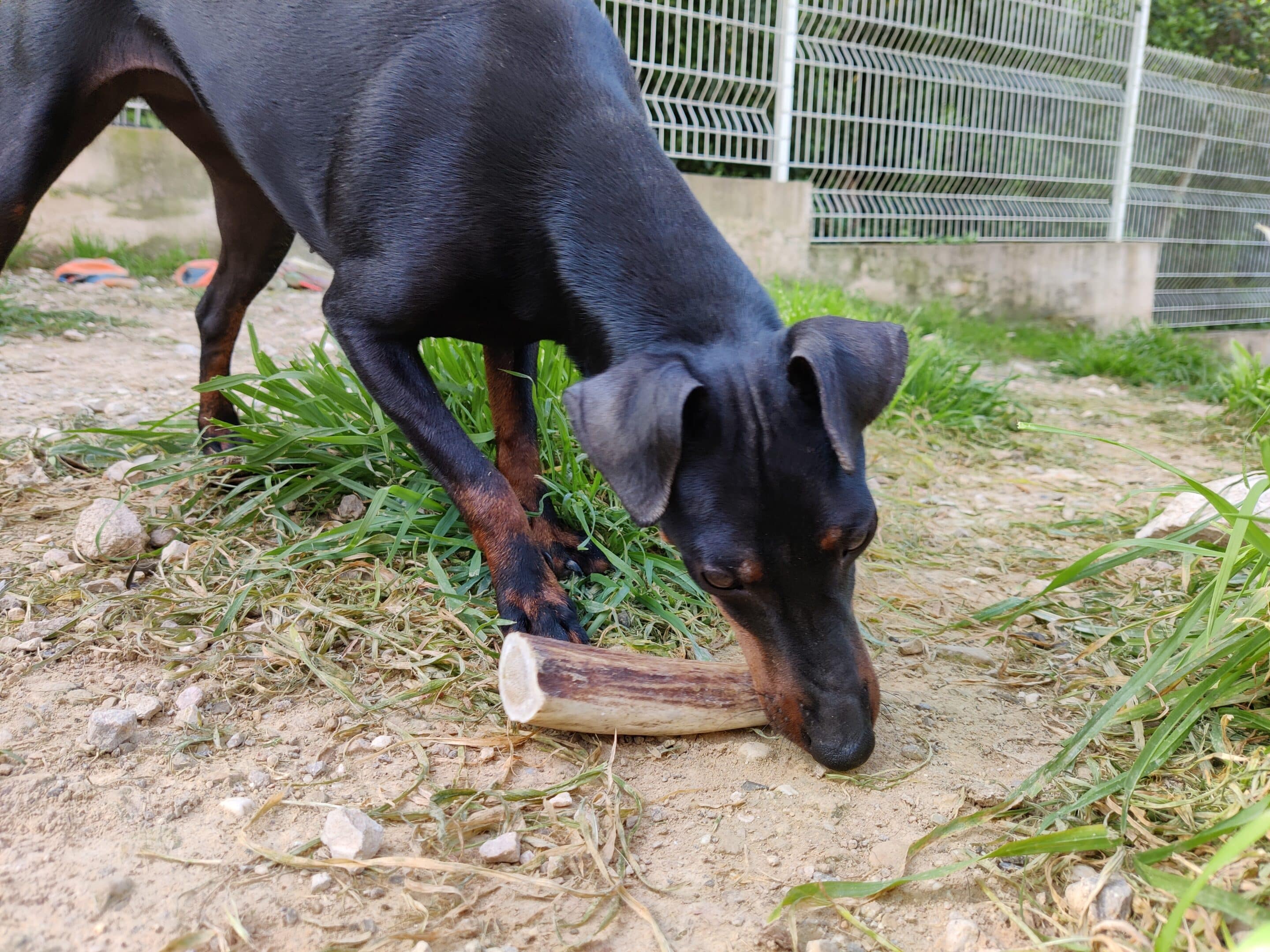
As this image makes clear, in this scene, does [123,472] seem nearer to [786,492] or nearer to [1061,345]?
[786,492]

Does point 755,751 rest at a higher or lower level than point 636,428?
lower

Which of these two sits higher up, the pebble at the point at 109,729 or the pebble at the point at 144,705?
the pebble at the point at 109,729

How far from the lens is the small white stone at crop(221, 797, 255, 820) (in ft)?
6.27

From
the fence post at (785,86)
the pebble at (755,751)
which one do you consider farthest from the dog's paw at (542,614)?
the fence post at (785,86)

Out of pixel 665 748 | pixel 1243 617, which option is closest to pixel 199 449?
pixel 665 748

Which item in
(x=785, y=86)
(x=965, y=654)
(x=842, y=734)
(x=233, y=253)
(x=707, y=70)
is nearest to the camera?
(x=842, y=734)

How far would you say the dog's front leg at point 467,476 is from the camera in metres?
2.57

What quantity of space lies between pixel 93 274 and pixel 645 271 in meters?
6.11

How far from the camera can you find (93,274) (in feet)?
23.0

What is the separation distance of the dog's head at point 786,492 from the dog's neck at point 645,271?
18 centimetres

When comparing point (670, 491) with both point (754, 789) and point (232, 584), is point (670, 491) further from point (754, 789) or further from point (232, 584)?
point (232, 584)

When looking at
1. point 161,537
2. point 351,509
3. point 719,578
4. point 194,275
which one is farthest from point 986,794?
point 194,275

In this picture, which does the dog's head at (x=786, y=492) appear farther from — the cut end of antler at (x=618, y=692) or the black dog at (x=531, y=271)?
the cut end of antler at (x=618, y=692)

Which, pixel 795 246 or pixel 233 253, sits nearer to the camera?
pixel 233 253
